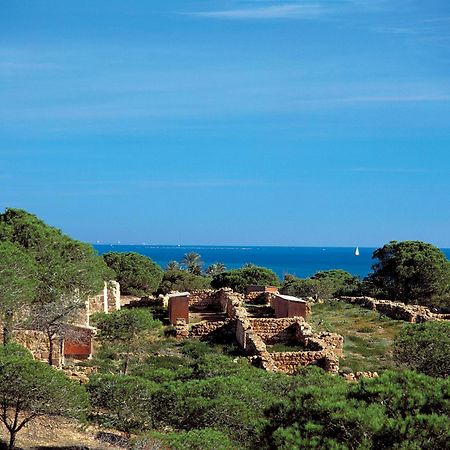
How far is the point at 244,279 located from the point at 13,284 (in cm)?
3605

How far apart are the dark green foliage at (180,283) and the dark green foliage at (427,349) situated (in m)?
38.7

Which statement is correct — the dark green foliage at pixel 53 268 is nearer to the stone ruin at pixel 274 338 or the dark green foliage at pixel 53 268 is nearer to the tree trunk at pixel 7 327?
the tree trunk at pixel 7 327

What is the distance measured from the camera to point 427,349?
2114 cm

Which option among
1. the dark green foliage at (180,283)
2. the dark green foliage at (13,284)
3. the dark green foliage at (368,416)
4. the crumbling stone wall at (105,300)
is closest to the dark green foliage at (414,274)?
the dark green foliage at (180,283)

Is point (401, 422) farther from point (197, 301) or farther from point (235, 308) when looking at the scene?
point (197, 301)

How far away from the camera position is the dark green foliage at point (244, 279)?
58.8 m

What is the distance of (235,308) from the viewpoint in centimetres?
3625

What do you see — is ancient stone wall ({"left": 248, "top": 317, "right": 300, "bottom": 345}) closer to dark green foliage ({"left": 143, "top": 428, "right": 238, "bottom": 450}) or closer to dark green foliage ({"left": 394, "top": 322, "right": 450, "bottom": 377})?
dark green foliage ({"left": 394, "top": 322, "right": 450, "bottom": 377})

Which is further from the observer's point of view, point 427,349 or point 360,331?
point 360,331

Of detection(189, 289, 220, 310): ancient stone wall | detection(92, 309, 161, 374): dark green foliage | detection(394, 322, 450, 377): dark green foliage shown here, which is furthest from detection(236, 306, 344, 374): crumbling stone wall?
detection(189, 289, 220, 310): ancient stone wall

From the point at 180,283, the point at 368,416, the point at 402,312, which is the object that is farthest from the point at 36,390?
the point at 180,283

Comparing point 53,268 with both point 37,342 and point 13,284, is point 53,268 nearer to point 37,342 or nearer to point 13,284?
point 37,342

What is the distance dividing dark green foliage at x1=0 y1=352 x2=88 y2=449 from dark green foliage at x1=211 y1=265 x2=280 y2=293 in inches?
1688

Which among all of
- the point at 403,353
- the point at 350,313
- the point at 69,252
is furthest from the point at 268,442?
the point at 350,313
